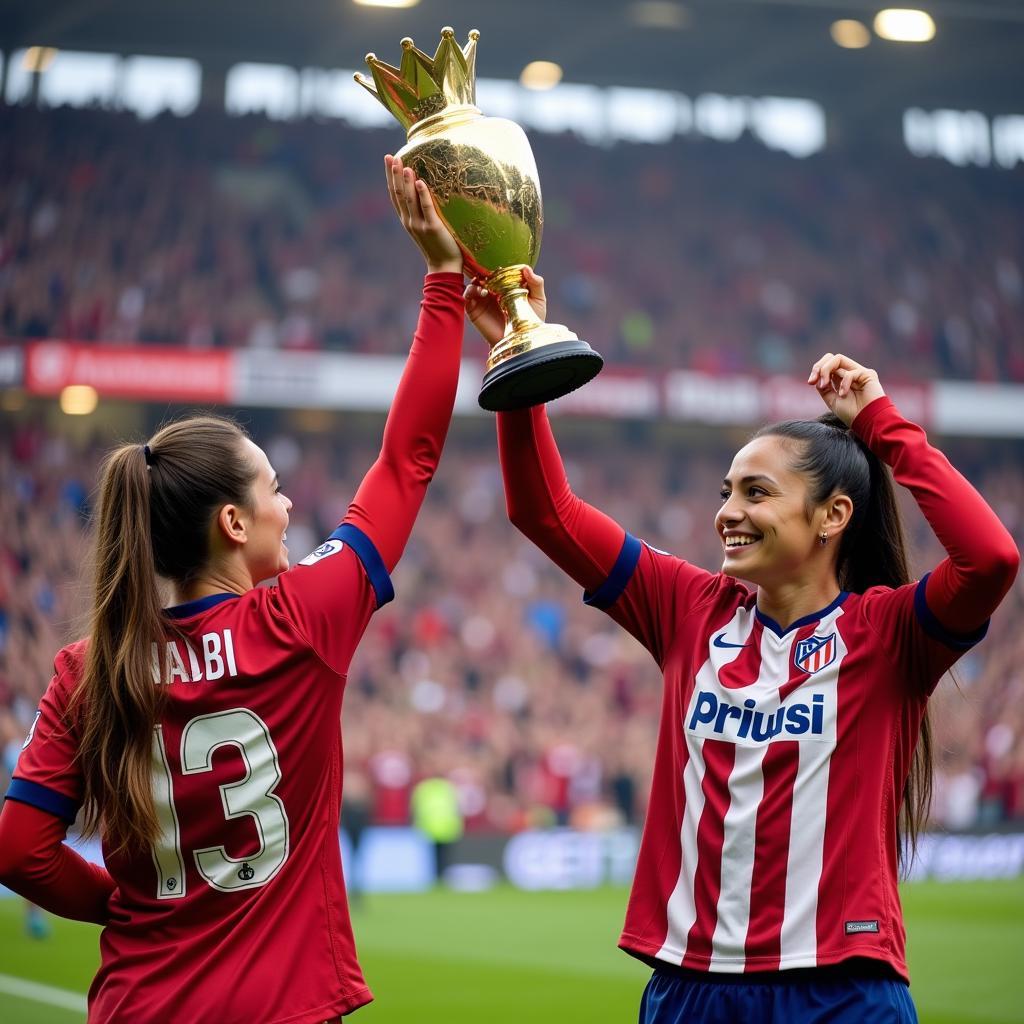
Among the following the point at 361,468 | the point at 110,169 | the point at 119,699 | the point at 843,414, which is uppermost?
the point at 110,169

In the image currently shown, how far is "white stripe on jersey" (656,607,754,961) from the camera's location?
250 centimetres

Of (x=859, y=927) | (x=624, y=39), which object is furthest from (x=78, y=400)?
(x=859, y=927)

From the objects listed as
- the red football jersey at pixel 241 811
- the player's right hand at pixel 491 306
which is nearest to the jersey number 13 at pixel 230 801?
the red football jersey at pixel 241 811

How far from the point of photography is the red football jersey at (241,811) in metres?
2.18

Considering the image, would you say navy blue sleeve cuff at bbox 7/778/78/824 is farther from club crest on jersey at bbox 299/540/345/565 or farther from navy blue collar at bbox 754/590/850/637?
navy blue collar at bbox 754/590/850/637

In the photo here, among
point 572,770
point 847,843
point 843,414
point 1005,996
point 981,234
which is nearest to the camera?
point 847,843

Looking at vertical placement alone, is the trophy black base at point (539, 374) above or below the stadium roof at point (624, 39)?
below

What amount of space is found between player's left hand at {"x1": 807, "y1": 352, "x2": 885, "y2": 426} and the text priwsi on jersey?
1.17 meters

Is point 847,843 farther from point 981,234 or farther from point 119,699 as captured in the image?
point 981,234

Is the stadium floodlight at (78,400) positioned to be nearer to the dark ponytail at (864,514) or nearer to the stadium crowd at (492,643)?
the stadium crowd at (492,643)

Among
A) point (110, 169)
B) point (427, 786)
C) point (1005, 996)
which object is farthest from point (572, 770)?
point (110, 169)

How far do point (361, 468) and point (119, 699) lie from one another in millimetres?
18286

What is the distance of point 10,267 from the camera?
19.6m

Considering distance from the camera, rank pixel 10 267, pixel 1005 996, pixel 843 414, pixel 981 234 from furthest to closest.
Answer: pixel 981 234 < pixel 10 267 < pixel 1005 996 < pixel 843 414
